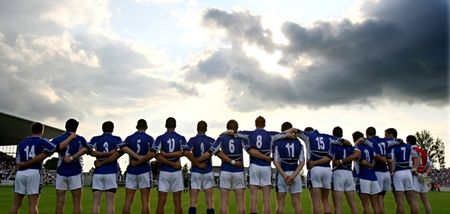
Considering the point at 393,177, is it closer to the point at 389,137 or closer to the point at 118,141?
the point at 389,137

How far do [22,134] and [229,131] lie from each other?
65.9m

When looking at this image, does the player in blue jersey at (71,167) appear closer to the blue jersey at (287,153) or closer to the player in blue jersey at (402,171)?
the blue jersey at (287,153)

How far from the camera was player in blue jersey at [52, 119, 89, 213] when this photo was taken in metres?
10.1

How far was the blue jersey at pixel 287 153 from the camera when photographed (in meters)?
10.4

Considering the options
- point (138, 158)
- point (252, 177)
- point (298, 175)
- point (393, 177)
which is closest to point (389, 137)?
point (393, 177)

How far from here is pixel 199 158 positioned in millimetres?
10461

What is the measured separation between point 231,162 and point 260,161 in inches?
27.9

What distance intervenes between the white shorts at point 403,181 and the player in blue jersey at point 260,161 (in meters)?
4.32

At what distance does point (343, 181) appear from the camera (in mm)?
11273

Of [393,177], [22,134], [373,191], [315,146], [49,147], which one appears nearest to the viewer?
[49,147]

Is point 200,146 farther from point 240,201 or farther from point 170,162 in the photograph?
point 240,201

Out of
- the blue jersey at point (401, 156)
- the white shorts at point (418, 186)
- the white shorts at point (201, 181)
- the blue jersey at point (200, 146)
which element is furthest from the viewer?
the white shorts at point (418, 186)

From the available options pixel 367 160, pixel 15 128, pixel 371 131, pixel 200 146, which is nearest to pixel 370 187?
pixel 367 160

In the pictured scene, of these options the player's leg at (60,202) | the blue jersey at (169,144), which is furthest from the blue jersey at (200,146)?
the player's leg at (60,202)
